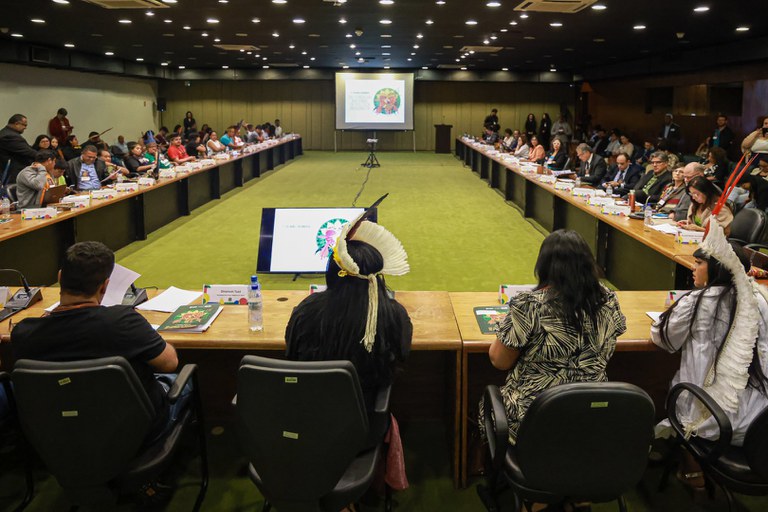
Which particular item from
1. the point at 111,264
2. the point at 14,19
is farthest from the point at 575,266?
the point at 14,19

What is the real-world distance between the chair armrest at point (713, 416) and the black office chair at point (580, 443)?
1.06ft

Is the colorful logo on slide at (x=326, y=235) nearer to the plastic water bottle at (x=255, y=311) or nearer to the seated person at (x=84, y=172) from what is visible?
the plastic water bottle at (x=255, y=311)

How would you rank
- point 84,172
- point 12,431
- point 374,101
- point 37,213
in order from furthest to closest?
1. point 374,101
2. point 84,172
3. point 37,213
4. point 12,431

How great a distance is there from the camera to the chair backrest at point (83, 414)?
169 centimetres

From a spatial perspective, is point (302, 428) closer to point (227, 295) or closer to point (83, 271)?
point (83, 271)

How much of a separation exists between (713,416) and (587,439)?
575mm

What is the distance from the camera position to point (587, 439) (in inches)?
65.1

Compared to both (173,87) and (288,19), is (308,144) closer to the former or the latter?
(173,87)

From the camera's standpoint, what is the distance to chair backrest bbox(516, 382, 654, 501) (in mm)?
1590

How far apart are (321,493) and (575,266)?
951 millimetres

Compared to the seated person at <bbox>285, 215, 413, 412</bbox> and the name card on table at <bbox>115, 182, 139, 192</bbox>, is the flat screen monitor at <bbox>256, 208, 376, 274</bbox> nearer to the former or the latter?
the seated person at <bbox>285, 215, 413, 412</bbox>

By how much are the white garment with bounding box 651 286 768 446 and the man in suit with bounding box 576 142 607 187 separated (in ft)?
20.8

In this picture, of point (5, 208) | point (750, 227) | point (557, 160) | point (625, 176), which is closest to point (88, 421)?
point (750, 227)

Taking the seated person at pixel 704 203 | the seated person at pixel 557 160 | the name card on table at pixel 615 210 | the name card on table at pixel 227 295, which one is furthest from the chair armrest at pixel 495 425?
the seated person at pixel 557 160
